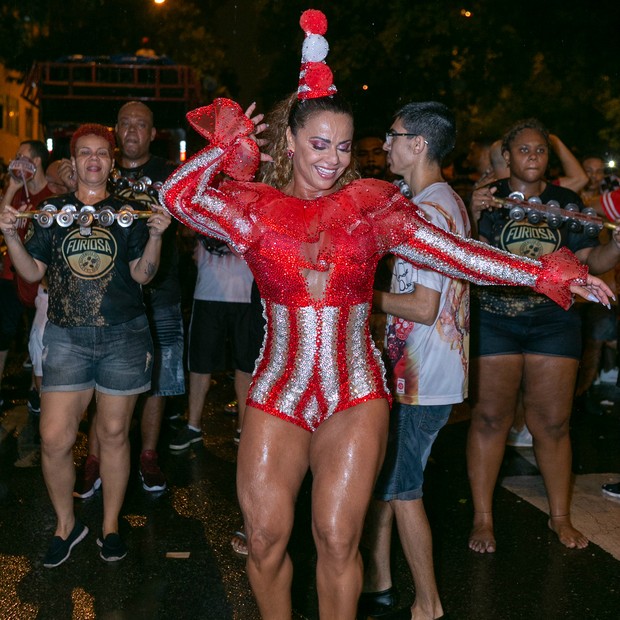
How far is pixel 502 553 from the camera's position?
506 cm

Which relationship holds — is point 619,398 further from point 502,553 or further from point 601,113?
point 601,113

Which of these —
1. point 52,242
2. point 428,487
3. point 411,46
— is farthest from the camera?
point 411,46

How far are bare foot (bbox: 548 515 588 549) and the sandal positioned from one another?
186 cm

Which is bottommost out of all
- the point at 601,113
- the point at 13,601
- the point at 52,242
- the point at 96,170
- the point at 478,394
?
the point at 13,601

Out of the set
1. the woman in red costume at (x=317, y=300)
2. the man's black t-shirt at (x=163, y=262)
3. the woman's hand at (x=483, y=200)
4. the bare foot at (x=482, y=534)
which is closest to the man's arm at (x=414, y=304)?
the woman in red costume at (x=317, y=300)

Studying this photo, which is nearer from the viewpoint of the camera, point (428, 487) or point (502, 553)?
point (502, 553)

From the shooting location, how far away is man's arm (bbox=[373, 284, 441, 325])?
3.87 meters

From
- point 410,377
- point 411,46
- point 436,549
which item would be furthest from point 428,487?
point 411,46

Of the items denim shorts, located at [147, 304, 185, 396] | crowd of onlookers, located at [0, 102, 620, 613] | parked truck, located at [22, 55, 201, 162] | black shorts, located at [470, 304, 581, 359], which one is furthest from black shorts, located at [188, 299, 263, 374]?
parked truck, located at [22, 55, 201, 162]

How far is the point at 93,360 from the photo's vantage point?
4.84 metres

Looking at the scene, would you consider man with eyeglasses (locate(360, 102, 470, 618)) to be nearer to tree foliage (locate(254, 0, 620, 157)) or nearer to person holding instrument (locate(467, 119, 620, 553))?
person holding instrument (locate(467, 119, 620, 553))

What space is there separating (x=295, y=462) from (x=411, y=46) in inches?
657

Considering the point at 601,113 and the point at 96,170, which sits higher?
the point at 601,113

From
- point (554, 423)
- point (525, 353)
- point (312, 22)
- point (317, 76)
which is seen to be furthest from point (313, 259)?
point (554, 423)
